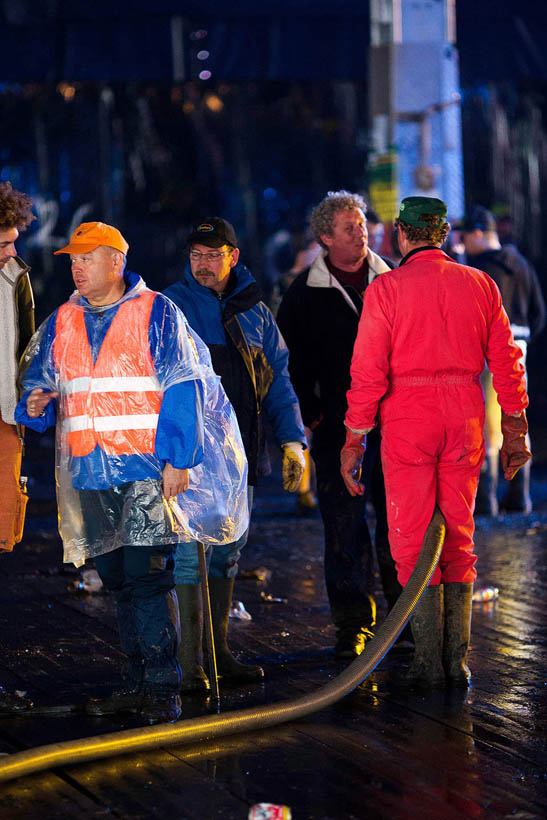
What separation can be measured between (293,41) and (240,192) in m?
2.73

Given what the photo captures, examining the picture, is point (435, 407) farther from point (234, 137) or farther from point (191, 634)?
point (234, 137)

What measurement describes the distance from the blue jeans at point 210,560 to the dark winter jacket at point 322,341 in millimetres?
713

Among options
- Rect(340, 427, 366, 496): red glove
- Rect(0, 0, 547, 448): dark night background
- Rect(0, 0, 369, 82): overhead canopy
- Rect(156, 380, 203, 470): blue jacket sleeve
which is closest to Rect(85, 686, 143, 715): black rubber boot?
Rect(156, 380, 203, 470): blue jacket sleeve

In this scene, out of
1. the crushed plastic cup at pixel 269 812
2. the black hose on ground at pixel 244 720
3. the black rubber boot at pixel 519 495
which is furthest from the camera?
the black rubber boot at pixel 519 495

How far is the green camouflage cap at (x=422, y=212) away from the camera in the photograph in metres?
5.50

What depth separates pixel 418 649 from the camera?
534 centimetres

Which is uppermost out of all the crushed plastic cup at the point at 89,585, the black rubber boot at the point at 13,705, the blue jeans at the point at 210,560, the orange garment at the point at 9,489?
the orange garment at the point at 9,489

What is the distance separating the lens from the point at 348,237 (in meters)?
6.18

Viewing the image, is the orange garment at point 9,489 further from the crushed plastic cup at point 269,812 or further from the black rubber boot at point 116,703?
the crushed plastic cup at point 269,812

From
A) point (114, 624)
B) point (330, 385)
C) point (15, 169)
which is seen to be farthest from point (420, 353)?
point (15, 169)

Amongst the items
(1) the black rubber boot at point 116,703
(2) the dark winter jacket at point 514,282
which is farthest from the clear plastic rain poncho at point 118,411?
(2) the dark winter jacket at point 514,282

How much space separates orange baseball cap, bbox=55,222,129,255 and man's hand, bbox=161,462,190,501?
33.6 inches

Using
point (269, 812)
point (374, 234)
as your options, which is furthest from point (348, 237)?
point (269, 812)

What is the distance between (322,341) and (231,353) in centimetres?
80
